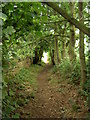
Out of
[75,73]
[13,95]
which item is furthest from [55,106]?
[75,73]

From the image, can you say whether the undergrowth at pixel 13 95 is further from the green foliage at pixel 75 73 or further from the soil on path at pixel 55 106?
the green foliage at pixel 75 73

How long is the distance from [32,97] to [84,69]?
3.14m

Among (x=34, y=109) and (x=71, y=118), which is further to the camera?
(x=34, y=109)

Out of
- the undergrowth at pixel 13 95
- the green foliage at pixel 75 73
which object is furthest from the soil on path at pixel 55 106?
the green foliage at pixel 75 73

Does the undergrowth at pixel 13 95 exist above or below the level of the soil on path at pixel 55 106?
above

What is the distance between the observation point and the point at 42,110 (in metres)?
6.95

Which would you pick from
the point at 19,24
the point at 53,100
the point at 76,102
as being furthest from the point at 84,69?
the point at 19,24

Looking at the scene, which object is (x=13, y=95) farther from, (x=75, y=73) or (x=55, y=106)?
(x=75, y=73)

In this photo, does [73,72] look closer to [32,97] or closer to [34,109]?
[32,97]

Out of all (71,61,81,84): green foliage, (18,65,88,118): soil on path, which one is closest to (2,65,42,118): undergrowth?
(18,65,88,118): soil on path

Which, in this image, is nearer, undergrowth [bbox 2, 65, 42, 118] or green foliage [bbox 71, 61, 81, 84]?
undergrowth [bbox 2, 65, 42, 118]

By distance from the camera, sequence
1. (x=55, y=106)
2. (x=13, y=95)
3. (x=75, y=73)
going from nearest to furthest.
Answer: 1. (x=13, y=95)
2. (x=55, y=106)
3. (x=75, y=73)

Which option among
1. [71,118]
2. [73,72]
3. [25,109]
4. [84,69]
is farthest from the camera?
[73,72]

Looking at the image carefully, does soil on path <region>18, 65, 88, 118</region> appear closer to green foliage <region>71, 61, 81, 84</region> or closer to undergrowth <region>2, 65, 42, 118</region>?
undergrowth <region>2, 65, 42, 118</region>
